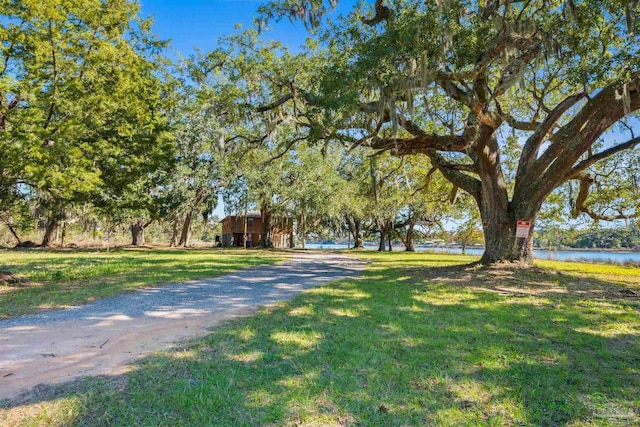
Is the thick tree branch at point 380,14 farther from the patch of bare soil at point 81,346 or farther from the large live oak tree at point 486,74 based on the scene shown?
the patch of bare soil at point 81,346

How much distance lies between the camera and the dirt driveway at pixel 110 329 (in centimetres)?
297

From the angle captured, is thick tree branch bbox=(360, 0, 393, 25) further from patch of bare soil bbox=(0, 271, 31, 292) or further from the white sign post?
patch of bare soil bbox=(0, 271, 31, 292)

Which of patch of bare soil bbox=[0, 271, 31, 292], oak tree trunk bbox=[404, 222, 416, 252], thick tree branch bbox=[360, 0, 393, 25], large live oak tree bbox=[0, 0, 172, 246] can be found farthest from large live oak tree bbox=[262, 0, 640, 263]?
oak tree trunk bbox=[404, 222, 416, 252]

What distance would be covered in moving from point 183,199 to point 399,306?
22936mm

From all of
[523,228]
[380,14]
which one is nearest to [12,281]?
[380,14]

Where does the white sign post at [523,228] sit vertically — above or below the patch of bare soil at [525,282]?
above

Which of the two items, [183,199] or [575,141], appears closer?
[575,141]

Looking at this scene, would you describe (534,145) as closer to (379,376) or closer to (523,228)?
(523,228)

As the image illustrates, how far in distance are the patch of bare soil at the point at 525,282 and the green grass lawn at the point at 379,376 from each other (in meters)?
1.91

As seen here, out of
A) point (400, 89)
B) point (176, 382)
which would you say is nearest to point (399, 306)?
point (176, 382)

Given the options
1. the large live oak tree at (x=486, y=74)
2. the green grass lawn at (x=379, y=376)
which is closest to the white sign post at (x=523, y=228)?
the large live oak tree at (x=486, y=74)

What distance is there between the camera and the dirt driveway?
2967 millimetres

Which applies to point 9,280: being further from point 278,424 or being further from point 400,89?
point 400,89

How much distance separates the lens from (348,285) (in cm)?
773
